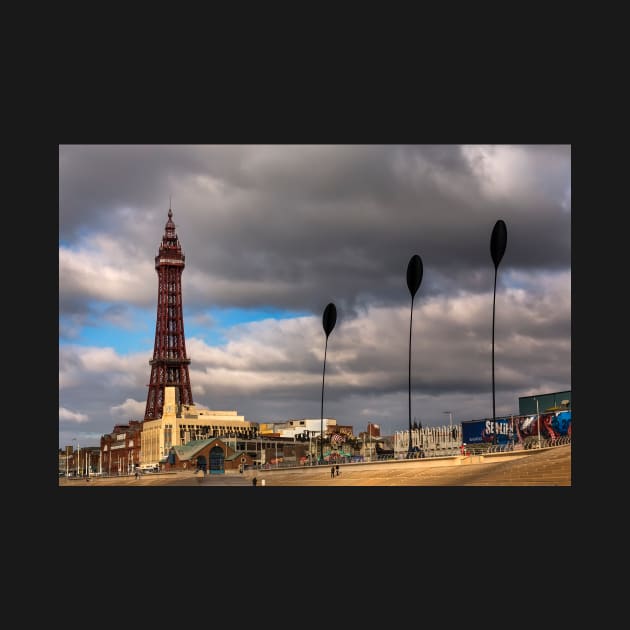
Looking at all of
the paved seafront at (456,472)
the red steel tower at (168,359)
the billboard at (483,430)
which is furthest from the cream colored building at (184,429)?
the paved seafront at (456,472)

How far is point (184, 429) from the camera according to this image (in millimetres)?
89688

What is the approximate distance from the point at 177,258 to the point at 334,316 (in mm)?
15905

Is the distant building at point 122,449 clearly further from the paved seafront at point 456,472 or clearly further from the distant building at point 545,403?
the distant building at point 545,403

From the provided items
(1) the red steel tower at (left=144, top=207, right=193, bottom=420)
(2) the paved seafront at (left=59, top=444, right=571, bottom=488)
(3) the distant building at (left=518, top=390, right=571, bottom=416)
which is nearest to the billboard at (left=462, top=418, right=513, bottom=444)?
(3) the distant building at (left=518, top=390, right=571, bottom=416)

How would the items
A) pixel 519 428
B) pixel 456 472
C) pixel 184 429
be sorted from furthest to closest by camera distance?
pixel 184 429 → pixel 519 428 → pixel 456 472

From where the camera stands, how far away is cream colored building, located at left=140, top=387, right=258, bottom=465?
88.0 metres

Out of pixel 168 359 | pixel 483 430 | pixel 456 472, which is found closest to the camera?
pixel 456 472

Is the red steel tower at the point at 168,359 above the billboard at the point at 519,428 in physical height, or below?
above

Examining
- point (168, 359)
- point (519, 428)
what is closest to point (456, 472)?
point (519, 428)

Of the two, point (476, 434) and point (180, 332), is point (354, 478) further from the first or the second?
point (180, 332)

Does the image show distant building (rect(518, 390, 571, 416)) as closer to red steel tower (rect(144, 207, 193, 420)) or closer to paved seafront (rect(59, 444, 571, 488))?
paved seafront (rect(59, 444, 571, 488))

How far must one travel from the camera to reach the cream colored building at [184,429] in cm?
8800

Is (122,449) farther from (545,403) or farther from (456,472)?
(456,472)

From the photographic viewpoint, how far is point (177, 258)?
70.1 metres
